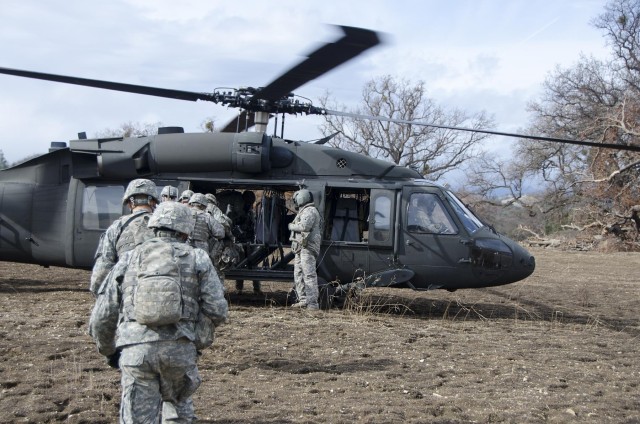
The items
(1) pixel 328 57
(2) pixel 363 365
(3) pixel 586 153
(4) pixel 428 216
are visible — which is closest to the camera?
(1) pixel 328 57

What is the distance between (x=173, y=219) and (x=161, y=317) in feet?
1.97

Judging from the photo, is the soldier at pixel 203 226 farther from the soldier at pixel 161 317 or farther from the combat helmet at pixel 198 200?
the soldier at pixel 161 317

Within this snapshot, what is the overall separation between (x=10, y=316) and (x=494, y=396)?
577 centimetres

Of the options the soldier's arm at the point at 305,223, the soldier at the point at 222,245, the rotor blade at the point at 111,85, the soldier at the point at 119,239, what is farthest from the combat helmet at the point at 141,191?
the soldier's arm at the point at 305,223

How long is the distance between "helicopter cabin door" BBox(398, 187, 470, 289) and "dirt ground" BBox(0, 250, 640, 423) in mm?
637

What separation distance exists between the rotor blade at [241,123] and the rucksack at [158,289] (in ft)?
19.8

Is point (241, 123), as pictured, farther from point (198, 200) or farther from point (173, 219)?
point (173, 219)

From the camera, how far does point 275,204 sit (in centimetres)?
1073

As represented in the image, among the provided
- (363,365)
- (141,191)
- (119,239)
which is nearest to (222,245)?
(363,365)

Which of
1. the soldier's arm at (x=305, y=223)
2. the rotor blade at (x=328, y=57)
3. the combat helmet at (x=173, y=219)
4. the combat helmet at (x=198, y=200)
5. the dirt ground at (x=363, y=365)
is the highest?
the rotor blade at (x=328, y=57)

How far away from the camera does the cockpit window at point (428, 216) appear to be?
10.0 metres

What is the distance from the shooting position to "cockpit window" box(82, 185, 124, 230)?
10.6m

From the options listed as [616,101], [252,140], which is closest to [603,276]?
[252,140]

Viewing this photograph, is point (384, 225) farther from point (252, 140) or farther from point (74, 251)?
point (74, 251)
